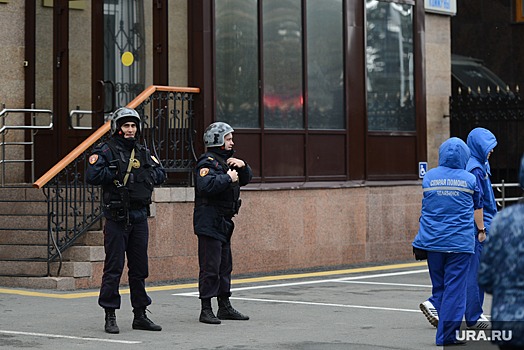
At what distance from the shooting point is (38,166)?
1630cm

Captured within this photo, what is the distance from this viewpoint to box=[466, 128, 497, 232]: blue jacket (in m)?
9.98

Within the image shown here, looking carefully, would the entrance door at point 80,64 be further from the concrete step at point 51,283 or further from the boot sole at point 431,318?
the boot sole at point 431,318

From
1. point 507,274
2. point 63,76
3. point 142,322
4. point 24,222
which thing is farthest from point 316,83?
point 507,274

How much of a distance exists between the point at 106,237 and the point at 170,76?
5.66m

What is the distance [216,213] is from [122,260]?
3.52 ft

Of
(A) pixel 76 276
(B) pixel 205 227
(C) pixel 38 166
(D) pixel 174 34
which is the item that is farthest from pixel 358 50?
(B) pixel 205 227

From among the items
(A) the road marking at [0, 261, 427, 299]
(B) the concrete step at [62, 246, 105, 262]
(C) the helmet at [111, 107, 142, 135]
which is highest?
(C) the helmet at [111, 107, 142, 135]

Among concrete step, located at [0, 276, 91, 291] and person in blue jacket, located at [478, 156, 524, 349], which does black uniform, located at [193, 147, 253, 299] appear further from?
person in blue jacket, located at [478, 156, 524, 349]

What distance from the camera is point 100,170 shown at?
9914 millimetres

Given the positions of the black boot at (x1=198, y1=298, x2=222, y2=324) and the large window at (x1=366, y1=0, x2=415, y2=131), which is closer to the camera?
the black boot at (x1=198, y1=298, x2=222, y2=324)

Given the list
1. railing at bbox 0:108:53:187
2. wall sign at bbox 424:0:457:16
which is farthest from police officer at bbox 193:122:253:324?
wall sign at bbox 424:0:457:16

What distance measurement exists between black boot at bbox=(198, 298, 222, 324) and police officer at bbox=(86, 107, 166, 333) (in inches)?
23.0

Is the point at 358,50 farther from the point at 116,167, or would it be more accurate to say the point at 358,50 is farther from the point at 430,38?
the point at 116,167

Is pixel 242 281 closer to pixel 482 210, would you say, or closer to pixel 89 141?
pixel 89 141
